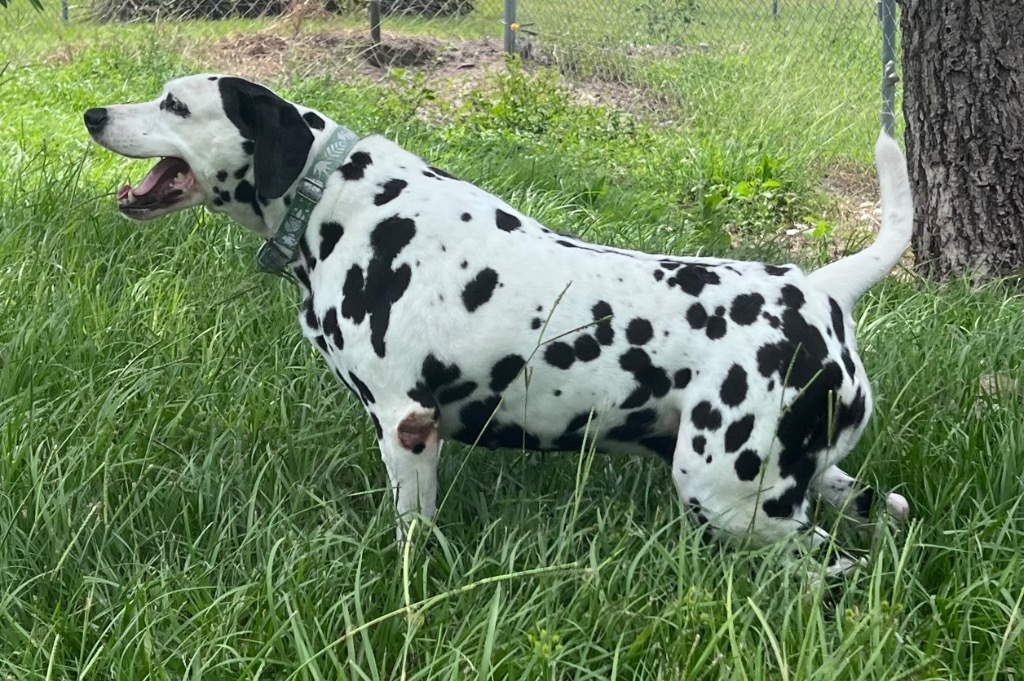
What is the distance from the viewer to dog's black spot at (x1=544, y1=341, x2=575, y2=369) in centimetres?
280

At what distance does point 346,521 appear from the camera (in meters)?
2.92

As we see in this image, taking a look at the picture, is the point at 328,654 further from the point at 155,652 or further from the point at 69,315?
the point at 69,315

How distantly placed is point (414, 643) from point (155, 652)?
55 centimetres

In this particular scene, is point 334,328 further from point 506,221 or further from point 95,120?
point 95,120

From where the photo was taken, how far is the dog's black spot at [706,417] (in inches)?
106

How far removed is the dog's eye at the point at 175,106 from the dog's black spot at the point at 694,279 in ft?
4.62

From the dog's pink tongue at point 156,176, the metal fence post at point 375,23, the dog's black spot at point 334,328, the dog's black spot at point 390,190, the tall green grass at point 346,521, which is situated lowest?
the metal fence post at point 375,23

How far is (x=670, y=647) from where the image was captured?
7.54ft

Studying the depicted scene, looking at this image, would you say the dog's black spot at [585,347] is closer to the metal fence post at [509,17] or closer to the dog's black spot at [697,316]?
the dog's black spot at [697,316]

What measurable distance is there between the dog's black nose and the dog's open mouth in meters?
0.18

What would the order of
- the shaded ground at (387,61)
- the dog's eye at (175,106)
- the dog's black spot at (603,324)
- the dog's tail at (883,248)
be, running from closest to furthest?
the dog's black spot at (603,324)
the dog's tail at (883,248)
the dog's eye at (175,106)
the shaded ground at (387,61)

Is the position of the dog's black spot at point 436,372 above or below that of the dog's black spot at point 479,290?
below

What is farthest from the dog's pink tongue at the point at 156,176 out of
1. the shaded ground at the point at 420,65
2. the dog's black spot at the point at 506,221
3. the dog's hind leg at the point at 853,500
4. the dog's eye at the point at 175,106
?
the shaded ground at the point at 420,65

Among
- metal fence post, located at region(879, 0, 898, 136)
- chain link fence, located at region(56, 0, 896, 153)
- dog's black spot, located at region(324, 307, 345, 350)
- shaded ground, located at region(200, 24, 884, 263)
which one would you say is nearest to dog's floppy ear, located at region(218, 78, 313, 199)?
dog's black spot, located at region(324, 307, 345, 350)
